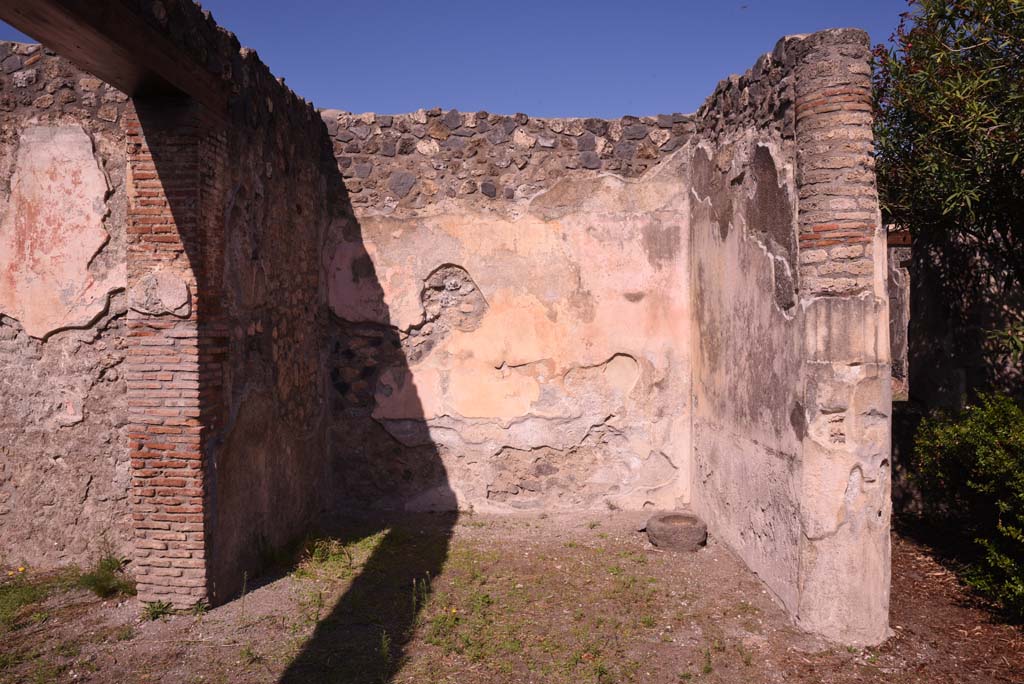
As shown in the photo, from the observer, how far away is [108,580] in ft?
13.6

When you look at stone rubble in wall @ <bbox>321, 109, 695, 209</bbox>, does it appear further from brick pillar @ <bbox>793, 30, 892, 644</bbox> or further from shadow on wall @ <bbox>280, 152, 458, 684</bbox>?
brick pillar @ <bbox>793, 30, 892, 644</bbox>

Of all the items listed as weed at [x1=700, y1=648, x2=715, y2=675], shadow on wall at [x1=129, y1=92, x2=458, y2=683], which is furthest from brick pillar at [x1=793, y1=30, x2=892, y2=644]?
shadow on wall at [x1=129, y1=92, x2=458, y2=683]

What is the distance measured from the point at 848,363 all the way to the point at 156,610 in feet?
12.8

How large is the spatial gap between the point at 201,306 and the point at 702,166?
143 inches

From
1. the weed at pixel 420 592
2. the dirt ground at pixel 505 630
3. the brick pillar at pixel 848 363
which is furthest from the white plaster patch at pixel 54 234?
the brick pillar at pixel 848 363

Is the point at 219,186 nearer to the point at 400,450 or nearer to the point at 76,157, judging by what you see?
the point at 76,157

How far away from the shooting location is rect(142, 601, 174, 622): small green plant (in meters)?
3.86

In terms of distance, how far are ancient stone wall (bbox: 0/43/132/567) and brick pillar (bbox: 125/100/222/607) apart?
56 centimetres

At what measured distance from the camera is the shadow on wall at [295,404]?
12.6ft

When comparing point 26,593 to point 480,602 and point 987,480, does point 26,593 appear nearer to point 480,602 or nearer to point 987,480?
point 480,602

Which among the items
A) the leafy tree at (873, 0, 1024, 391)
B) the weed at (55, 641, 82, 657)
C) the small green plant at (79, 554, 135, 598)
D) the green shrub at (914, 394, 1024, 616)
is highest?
the leafy tree at (873, 0, 1024, 391)

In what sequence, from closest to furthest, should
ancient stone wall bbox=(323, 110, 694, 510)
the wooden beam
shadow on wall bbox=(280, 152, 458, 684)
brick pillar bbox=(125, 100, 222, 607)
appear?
the wooden beam < brick pillar bbox=(125, 100, 222, 607) < ancient stone wall bbox=(323, 110, 694, 510) < shadow on wall bbox=(280, 152, 458, 684)

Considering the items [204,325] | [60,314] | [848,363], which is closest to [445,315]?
[204,325]

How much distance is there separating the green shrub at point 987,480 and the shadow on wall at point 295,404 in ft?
10.7
